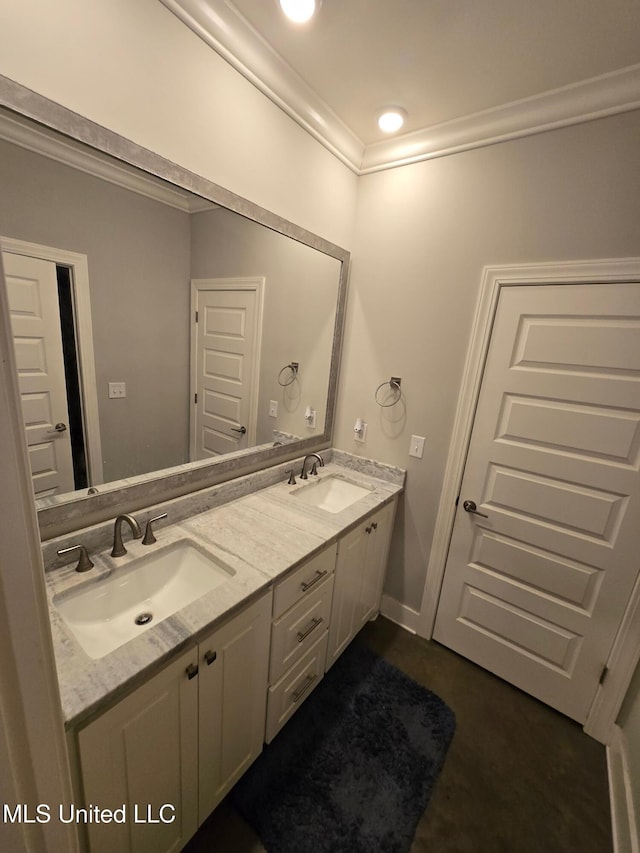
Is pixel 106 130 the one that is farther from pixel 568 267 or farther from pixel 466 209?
pixel 568 267

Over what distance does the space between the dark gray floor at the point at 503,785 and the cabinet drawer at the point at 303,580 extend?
79 centimetres

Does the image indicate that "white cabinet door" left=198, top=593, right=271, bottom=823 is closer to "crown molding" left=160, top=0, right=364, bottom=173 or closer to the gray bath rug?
the gray bath rug

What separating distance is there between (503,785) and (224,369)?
2.13 m

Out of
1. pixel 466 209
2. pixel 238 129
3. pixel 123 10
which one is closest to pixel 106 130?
pixel 123 10

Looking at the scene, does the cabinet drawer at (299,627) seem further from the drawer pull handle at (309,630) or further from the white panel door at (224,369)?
the white panel door at (224,369)

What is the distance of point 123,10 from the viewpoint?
100 centimetres

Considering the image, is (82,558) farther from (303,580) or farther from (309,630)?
(309,630)

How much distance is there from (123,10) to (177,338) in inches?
37.1

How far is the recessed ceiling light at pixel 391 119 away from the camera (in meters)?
1.59

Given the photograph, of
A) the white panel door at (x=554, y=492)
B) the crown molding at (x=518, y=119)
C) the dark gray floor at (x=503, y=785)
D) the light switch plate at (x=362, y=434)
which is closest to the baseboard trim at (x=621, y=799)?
the dark gray floor at (x=503, y=785)

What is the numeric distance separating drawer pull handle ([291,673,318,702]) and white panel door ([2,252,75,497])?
1237 millimetres

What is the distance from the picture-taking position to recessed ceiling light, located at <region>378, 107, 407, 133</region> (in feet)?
5.21

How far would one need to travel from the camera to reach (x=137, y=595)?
1.19m

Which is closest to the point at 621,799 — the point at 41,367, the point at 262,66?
the point at 41,367
